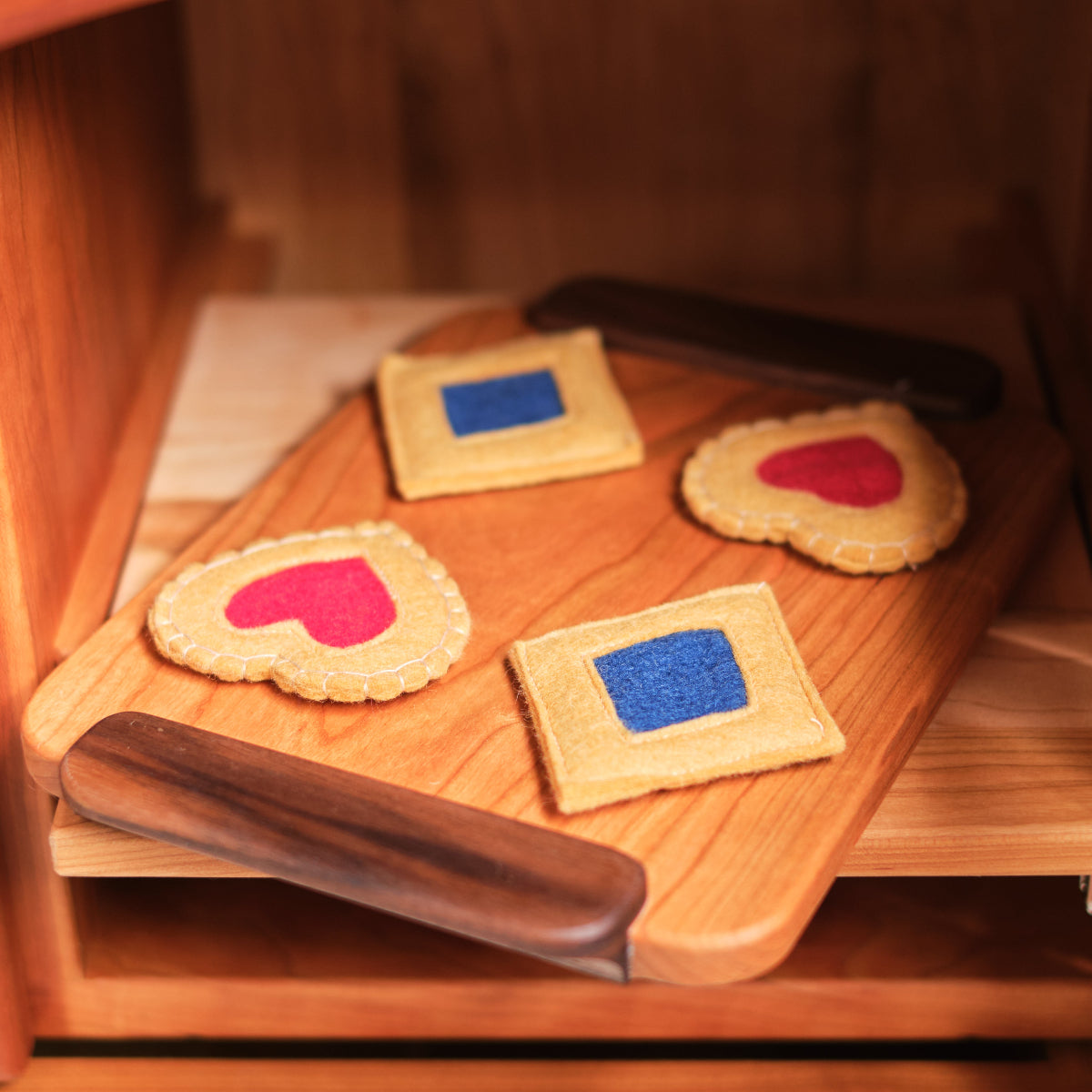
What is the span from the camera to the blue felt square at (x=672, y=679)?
51cm

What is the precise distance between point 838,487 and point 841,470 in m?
0.01

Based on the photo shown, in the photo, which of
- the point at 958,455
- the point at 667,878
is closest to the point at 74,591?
the point at 667,878

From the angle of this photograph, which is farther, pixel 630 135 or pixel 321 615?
pixel 630 135

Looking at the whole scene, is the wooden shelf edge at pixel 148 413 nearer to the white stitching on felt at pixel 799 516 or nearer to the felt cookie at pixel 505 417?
the felt cookie at pixel 505 417

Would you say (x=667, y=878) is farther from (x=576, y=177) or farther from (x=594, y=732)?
(x=576, y=177)

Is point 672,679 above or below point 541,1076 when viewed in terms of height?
above

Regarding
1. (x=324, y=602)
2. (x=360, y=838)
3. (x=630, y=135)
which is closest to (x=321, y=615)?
(x=324, y=602)

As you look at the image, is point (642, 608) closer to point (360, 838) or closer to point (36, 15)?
point (360, 838)

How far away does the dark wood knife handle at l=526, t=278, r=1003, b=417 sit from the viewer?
2.33 feet

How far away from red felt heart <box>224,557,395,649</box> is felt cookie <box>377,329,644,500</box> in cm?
8

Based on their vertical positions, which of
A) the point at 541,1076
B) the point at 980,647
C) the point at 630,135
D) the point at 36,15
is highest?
the point at 36,15

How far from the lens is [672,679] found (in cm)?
53

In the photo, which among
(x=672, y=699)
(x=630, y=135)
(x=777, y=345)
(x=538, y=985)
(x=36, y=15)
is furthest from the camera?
(x=630, y=135)

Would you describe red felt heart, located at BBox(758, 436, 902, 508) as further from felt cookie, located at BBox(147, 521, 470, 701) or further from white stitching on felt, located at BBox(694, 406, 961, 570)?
Answer: felt cookie, located at BBox(147, 521, 470, 701)
